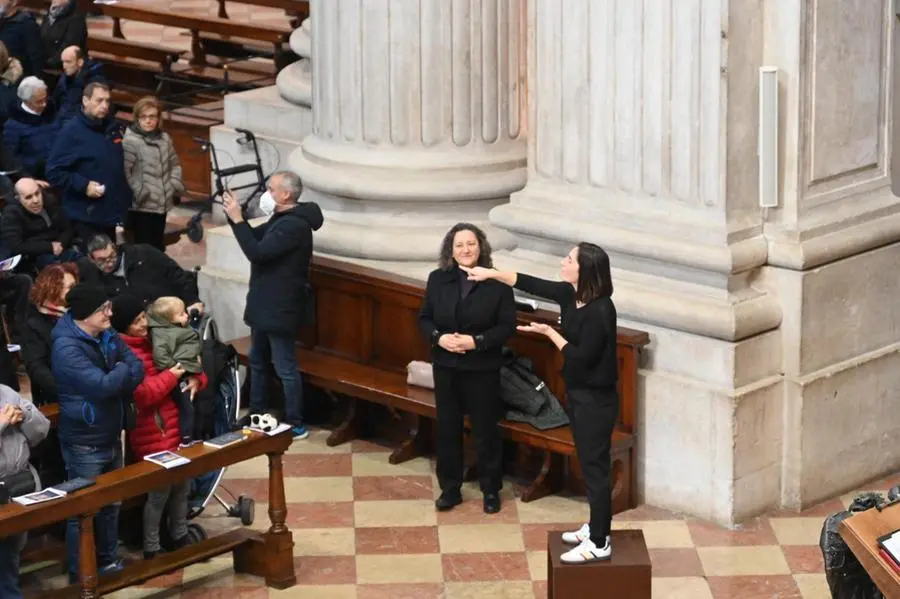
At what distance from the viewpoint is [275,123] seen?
13.6 metres

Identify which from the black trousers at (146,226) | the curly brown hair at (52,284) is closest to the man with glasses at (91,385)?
the curly brown hair at (52,284)

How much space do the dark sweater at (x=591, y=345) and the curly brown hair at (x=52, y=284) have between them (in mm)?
2434

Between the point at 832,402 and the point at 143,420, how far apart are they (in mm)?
3560

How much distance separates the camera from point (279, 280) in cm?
1071

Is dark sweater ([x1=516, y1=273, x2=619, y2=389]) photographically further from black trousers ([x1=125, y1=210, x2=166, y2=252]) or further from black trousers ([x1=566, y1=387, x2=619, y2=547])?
black trousers ([x1=125, y1=210, x2=166, y2=252])

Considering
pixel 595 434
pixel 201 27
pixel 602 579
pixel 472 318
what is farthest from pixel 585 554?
pixel 201 27

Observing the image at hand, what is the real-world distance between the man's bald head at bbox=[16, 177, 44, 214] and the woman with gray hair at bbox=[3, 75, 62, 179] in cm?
157

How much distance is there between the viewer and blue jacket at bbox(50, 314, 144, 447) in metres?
8.59

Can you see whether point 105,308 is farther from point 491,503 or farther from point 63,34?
point 63,34

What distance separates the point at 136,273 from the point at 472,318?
7.09 feet

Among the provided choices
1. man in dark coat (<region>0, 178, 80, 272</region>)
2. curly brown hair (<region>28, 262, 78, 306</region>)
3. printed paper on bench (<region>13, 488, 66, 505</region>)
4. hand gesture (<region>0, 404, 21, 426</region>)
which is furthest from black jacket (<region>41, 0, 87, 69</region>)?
printed paper on bench (<region>13, 488, 66, 505</region>)

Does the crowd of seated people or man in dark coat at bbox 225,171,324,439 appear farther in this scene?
man in dark coat at bbox 225,171,324,439

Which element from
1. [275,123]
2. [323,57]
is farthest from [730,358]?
[275,123]

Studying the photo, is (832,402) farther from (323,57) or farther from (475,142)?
(323,57)
